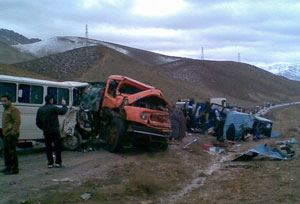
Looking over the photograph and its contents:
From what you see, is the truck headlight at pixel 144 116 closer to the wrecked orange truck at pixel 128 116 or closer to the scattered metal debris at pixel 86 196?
the wrecked orange truck at pixel 128 116

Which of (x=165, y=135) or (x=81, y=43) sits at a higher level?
(x=81, y=43)

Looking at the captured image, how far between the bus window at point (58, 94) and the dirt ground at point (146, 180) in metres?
1.75

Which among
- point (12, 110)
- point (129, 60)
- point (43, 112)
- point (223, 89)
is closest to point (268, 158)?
point (43, 112)

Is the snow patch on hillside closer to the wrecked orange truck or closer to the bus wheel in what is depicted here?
the wrecked orange truck

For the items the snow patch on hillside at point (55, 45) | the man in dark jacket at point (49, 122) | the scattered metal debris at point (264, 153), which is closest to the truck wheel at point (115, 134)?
the man in dark jacket at point (49, 122)

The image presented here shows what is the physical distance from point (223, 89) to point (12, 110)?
66.4m

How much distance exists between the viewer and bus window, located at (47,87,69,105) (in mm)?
10630

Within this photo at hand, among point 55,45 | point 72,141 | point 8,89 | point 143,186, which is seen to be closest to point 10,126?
point 8,89

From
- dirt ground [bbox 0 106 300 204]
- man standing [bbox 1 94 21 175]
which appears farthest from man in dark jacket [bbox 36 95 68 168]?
dirt ground [bbox 0 106 300 204]

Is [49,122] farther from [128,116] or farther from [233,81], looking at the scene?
[233,81]

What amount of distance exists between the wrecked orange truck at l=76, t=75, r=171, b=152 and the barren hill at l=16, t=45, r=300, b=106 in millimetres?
27556

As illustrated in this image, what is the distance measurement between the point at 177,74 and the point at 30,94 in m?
65.5

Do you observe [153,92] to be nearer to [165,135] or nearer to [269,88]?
[165,135]

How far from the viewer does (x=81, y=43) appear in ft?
315
